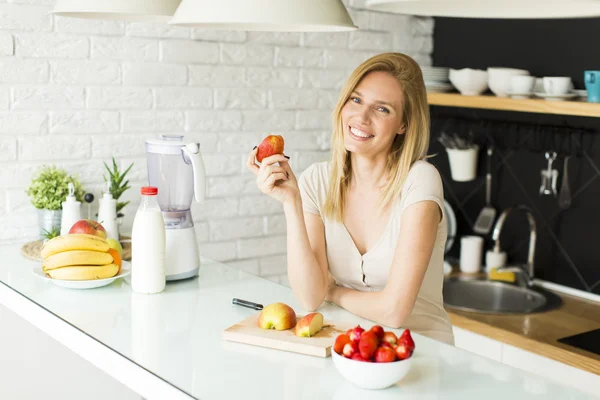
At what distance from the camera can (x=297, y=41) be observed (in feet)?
10.5

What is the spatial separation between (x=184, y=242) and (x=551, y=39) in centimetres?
188

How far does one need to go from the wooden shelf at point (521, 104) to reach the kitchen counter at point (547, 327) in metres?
0.76

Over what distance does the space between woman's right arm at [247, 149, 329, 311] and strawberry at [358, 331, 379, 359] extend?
59cm

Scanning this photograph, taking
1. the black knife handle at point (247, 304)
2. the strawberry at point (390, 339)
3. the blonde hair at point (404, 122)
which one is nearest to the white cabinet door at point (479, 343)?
the blonde hair at point (404, 122)

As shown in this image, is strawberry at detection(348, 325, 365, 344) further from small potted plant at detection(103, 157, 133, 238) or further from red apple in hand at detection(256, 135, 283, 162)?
small potted plant at detection(103, 157, 133, 238)

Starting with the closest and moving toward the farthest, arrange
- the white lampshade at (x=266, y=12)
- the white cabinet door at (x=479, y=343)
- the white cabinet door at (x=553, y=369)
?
1. the white lampshade at (x=266, y=12)
2. the white cabinet door at (x=553, y=369)
3. the white cabinet door at (x=479, y=343)

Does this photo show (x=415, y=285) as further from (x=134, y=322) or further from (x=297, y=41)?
(x=297, y=41)

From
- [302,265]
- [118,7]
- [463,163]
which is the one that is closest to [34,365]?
[302,265]

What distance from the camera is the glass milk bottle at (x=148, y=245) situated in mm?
2059

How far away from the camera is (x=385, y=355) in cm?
142

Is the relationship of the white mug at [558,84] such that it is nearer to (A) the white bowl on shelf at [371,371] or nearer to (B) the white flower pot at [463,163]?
(B) the white flower pot at [463,163]

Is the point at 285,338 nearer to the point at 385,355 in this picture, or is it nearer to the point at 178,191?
the point at 385,355

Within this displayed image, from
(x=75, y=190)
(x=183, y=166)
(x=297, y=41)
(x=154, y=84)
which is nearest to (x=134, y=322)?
(x=183, y=166)

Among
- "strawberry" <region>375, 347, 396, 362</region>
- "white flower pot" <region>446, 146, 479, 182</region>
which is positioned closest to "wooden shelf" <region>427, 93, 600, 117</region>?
"white flower pot" <region>446, 146, 479, 182</region>
